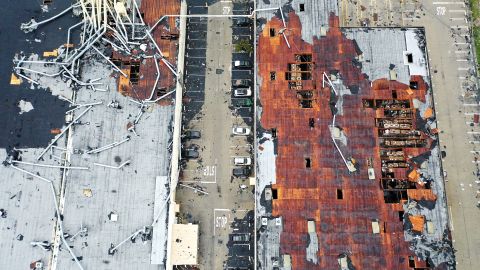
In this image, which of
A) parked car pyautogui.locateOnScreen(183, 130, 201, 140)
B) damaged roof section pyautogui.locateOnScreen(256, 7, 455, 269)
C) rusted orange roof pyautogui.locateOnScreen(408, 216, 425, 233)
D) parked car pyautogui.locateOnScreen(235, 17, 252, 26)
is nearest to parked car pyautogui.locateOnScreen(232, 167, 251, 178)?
damaged roof section pyautogui.locateOnScreen(256, 7, 455, 269)

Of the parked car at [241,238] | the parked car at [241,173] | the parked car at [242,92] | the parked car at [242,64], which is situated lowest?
the parked car at [241,238]

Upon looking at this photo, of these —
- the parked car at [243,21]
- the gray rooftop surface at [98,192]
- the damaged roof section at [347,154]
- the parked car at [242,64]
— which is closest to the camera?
the gray rooftop surface at [98,192]

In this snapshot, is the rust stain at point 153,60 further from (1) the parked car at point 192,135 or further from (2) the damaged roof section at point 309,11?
(2) the damaged roof section at point 309,11

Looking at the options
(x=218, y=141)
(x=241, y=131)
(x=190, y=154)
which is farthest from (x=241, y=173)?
(x=190, y=154)

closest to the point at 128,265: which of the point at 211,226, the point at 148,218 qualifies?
the point at 148,218

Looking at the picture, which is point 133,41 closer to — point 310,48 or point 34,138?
point 34,138

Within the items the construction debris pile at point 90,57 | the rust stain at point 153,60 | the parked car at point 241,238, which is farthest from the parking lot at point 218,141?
the construction debris pile at point 90,57

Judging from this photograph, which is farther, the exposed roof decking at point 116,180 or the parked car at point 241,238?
the parked car at point 241,238
